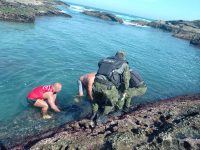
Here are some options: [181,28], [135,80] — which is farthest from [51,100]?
[181,28]

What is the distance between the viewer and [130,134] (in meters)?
8.59

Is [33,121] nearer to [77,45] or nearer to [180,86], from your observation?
[180,86]

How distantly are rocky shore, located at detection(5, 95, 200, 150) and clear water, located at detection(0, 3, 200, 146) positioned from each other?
1338mm

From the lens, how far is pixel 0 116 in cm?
1098

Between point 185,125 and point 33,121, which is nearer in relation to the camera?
point 185,125

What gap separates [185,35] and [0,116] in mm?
43570

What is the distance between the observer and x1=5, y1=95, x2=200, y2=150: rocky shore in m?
8.09

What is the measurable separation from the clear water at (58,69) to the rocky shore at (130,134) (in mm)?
1338

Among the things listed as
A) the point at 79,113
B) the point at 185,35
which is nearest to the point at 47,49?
the point at 79,113

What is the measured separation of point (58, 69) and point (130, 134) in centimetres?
994

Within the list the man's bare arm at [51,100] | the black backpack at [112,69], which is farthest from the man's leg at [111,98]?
the man's bare arm at [51,100]

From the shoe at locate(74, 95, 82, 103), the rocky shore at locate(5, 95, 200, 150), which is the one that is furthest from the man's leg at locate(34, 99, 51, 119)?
the shoe at locate(74, 95, 82, 103)

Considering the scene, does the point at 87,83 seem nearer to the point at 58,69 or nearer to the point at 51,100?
the point at 51,100

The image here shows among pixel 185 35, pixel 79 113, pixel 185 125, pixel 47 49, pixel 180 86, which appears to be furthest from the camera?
pixel 185 35
